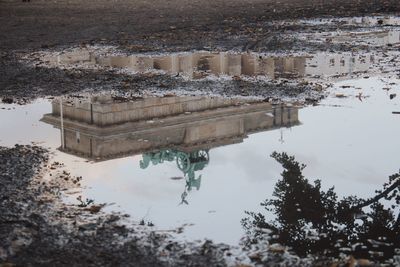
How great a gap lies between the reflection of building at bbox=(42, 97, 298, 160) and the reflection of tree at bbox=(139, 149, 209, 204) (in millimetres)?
104

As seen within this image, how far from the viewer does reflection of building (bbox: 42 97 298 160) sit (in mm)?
6301

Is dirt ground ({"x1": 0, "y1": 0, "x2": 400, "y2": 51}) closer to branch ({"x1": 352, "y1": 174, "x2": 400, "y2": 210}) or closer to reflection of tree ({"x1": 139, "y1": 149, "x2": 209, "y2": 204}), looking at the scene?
reflection of tree ({"x1": 139, "y1": 149, "x2": 209, "y2": 204})

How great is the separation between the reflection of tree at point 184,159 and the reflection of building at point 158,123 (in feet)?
0.34

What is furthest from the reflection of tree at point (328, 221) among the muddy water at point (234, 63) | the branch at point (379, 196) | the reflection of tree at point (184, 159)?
the muddy water at point (234, 63)

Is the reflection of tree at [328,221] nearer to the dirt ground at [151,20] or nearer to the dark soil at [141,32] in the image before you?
the dark soil at [141,32]

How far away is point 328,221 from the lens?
450 cm

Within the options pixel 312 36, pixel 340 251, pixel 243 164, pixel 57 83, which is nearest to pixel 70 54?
pixel 57 83

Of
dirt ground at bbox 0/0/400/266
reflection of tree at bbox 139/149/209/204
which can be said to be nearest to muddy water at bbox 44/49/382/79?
dirt ground at bbox 0/0/400/266

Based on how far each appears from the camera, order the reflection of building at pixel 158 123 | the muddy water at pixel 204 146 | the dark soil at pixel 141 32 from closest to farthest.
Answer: the muddy water at pixel 204 146 → the reflection of building at pixel 158 123 → the dark soil at pixel 141 32

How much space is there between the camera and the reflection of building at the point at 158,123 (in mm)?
6301

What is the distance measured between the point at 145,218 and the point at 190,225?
0.36 meters

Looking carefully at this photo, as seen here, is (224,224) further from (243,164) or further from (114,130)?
(114,130)

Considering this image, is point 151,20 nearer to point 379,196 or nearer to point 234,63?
point 234,63

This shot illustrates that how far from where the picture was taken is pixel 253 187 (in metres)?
5.18
